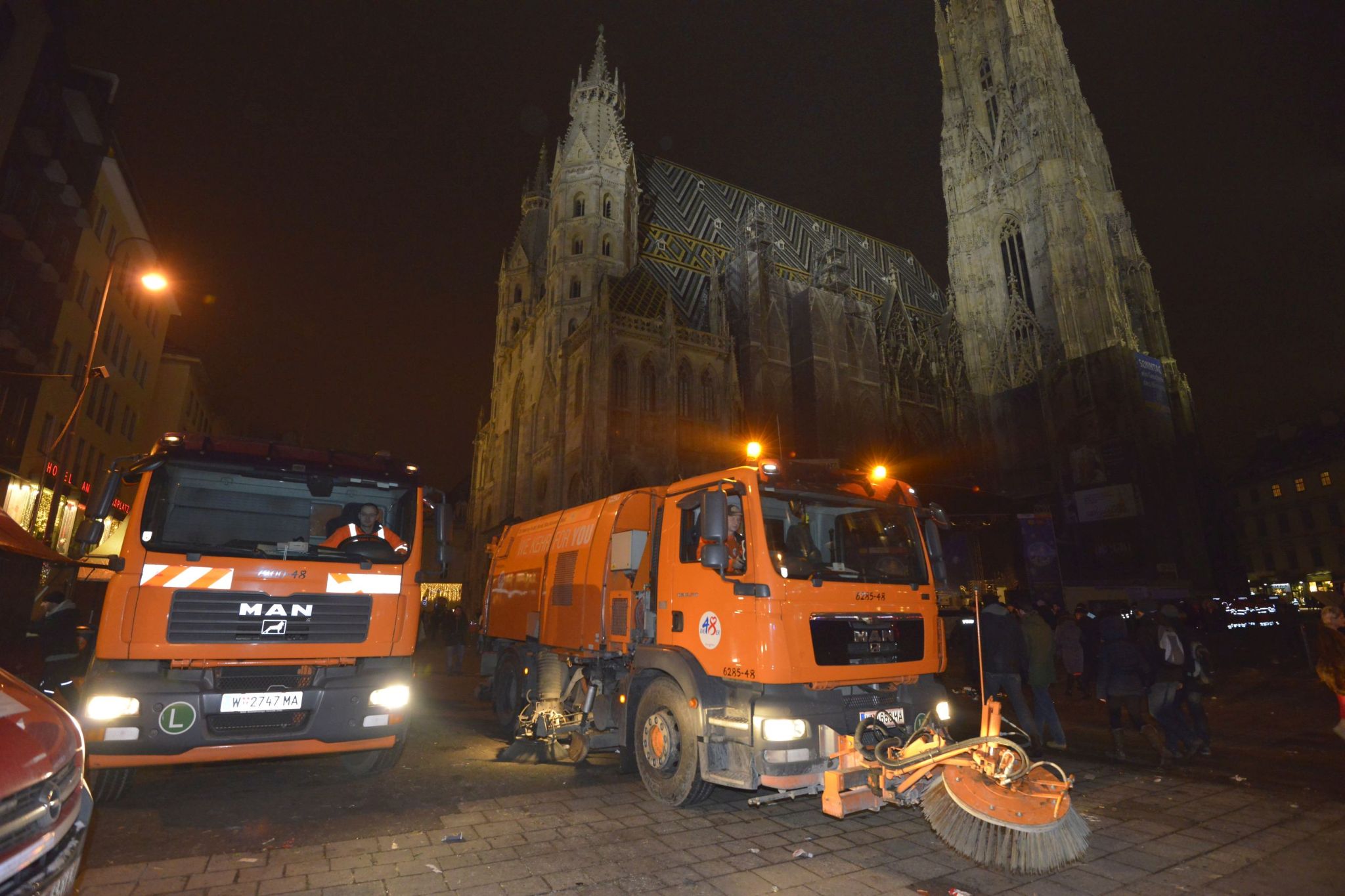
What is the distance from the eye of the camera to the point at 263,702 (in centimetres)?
533

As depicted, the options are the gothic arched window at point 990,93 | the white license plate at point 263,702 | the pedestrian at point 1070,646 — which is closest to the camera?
the white license plate at point 263,702

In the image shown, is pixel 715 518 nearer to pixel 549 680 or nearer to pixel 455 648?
pixel 549 680

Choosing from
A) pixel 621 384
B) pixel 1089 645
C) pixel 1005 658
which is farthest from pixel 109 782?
pixel 621 384

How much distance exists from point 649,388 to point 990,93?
Answer: 41.6 m

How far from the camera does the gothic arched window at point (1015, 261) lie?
44969 mm

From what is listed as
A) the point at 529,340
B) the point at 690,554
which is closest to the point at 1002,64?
the point at 529,340

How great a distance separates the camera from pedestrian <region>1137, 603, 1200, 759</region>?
24.2 feet

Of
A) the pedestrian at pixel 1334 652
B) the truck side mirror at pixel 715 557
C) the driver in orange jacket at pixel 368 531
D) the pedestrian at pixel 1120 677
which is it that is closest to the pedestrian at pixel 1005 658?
the pedestrian at pixel 1120 677

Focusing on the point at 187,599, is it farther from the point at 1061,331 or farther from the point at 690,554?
the point at 1061,331

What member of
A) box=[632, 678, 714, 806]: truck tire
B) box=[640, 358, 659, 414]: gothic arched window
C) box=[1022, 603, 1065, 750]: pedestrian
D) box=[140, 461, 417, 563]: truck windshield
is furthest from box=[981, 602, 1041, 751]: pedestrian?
box=[640, 358, 659, 414]: gothic arched window

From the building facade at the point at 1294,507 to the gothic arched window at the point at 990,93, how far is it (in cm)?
3437

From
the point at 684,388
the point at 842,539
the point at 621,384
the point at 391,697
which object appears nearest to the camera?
the point at 842,539

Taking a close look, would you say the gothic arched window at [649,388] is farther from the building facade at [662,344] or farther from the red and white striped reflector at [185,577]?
Result: the red and white striped reflector at [185,577]

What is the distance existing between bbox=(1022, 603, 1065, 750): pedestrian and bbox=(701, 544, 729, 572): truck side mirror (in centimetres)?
578
